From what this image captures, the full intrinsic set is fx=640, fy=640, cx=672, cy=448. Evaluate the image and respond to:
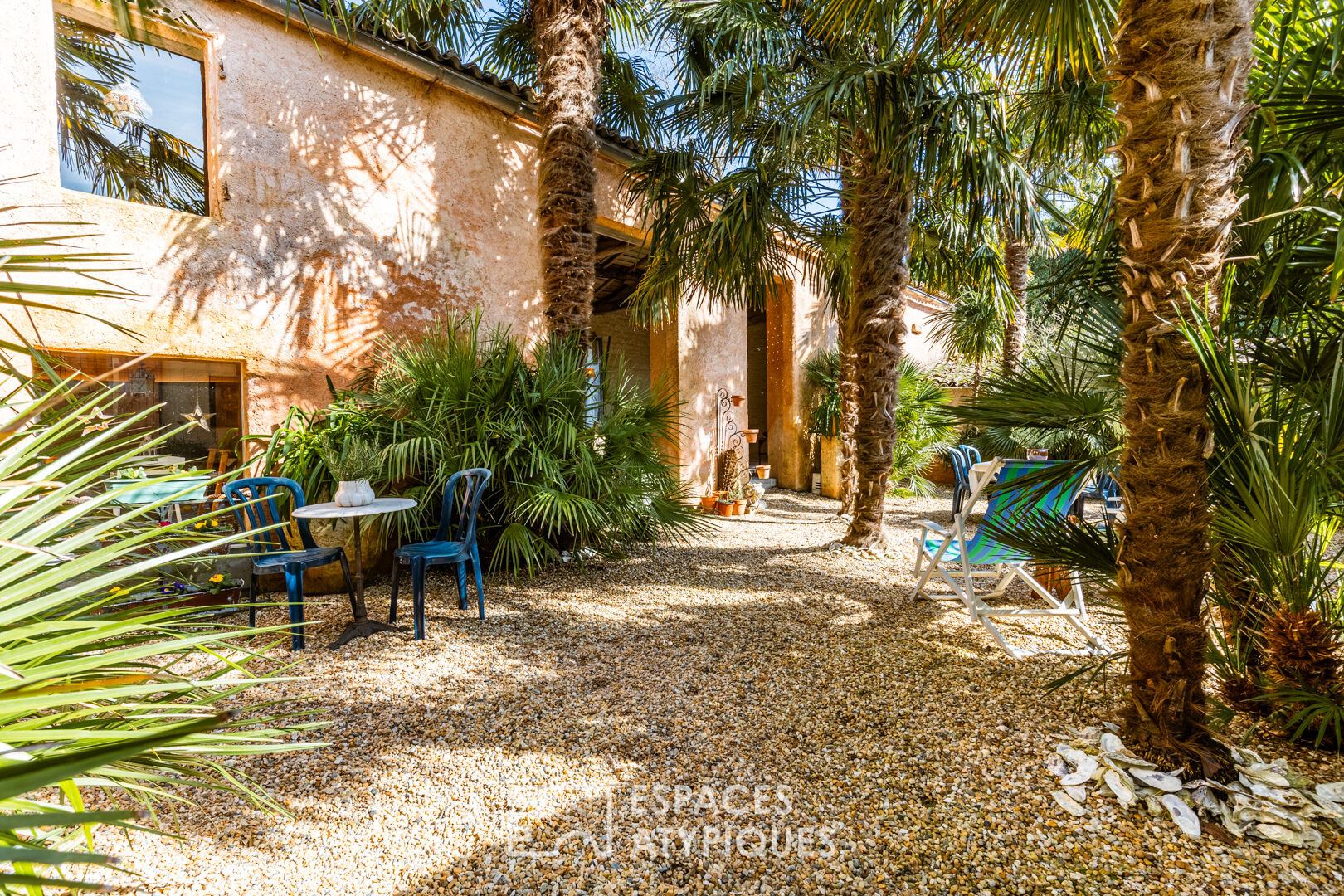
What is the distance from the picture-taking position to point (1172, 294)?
209 centimetres

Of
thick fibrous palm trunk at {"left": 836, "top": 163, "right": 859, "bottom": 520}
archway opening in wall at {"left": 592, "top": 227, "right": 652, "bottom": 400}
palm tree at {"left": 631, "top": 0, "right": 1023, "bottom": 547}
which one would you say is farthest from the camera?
archway opening in wall at {"left": 592, "top": 227, "right": 652, "bottom": 400}

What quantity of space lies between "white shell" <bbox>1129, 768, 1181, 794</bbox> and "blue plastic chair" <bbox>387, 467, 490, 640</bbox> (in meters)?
3.36

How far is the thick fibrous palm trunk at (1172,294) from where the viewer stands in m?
2.05

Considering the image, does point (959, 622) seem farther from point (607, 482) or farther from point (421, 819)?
point (421, 819)

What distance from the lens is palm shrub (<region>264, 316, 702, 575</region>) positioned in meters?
4.73

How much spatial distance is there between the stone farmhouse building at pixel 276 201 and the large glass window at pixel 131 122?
21 mm

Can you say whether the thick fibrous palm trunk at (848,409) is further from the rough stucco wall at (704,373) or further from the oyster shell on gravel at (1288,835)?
the oyster shell on gravel at (1288,835)

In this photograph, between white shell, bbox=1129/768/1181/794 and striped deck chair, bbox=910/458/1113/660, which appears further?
striped deck chair, bbox=910/458/1113/660

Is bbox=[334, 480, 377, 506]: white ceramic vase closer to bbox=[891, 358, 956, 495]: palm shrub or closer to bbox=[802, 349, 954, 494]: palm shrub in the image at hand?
bbox=[802, 349, 954, 494]: palm shrub

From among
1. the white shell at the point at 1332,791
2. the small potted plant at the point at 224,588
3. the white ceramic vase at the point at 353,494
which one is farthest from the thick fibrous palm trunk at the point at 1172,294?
the small potted plant at the point at 224,588

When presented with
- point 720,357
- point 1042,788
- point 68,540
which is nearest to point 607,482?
point 1042,788

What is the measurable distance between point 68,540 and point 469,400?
4.20 metres

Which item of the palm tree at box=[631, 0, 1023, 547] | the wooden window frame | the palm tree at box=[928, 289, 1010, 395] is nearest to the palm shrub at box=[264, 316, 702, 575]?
the wooden window frame

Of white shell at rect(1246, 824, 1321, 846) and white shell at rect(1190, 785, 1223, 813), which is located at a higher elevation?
white shell at rect(1190, 785, 1223, 813)
